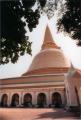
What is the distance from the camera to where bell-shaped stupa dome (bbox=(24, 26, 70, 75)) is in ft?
92.1

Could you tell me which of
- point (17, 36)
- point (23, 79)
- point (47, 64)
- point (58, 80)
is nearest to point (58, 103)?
point (58, 80)

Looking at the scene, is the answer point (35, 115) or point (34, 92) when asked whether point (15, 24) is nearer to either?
point (35, 115)

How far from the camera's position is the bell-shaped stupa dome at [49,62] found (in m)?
28.1

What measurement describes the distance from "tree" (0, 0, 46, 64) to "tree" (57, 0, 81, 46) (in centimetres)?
92

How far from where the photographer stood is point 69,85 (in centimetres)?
1831

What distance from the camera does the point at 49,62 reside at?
29.6 meters

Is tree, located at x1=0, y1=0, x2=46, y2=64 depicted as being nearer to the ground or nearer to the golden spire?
the ground

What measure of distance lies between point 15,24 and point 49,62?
836 inches

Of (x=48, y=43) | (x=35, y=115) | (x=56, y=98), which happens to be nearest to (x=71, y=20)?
(x=35, y=115)

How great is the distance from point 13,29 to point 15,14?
57 cm

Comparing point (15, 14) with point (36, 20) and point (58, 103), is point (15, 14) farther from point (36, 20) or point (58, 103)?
point (58, 103)

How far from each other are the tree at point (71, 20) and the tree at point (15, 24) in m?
0.92

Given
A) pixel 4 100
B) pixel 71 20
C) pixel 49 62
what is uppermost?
pixel 49 62

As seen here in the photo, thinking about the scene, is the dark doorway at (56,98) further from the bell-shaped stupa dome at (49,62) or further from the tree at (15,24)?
the tree at (15,24)
